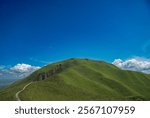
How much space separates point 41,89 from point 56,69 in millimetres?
73126

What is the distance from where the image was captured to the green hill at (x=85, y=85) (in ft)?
241

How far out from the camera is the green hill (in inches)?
2892

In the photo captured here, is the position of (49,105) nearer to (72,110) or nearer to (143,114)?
(72,110)

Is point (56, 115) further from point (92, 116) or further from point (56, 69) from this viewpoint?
point (56, 69)

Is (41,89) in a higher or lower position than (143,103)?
higher

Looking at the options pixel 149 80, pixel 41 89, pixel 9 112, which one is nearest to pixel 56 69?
pixel 149 80

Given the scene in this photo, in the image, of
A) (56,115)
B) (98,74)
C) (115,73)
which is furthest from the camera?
(115,73)

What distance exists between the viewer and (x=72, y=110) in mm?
4816

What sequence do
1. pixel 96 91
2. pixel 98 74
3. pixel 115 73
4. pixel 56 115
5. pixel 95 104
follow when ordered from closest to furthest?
pixel 56 115 < pixel 95 104 < pixel 96 91 < pixel 98 74 < pixel 115 73

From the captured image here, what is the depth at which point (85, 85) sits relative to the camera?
342 ft

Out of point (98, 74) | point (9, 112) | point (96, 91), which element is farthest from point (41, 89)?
point (9, 112)

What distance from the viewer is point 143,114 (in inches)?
190

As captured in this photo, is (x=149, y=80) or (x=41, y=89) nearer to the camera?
(x=41, y=89)

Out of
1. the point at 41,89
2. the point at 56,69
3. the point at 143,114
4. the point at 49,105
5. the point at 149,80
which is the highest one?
the point at 56,69
